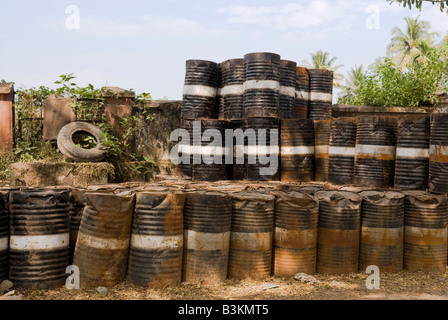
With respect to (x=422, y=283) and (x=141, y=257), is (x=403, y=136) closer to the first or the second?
(x=422, y=283)

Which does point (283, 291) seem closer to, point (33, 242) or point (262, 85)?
point (33, 242)

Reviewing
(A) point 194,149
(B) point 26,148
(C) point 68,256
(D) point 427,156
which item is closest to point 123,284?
(C) point 68,256

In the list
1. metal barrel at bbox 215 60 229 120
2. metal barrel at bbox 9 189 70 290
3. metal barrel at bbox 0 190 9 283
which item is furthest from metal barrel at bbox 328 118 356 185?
metal barrel at bbox 0 190 9 283

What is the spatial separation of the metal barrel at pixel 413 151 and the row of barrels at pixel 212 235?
352 mm

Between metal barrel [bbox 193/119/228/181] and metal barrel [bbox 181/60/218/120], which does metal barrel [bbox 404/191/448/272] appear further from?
metal barrel [bbox 181/60/218/120]

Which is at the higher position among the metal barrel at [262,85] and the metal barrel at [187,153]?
the metal barrel at [262,85]

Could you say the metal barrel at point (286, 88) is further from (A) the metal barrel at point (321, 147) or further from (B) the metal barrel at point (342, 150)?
(B) the metal barrel at point (342, 150)

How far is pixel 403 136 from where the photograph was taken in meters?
4.95

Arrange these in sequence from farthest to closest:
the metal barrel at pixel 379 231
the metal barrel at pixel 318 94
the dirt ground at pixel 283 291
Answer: the metal barrel at pixel 318 94, the metal barrel at pixel 379 231, the dirt ground at pixel 283 291

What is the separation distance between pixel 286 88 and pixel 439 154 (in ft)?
7.83

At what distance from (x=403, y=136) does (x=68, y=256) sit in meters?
3.95

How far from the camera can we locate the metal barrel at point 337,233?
4.27m

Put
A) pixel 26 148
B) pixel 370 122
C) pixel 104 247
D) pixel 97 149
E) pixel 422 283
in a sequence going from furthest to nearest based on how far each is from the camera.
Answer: pixel 26 148
pixel 97 149
pixel 370 122
pixel 422 283
pixel 104 247

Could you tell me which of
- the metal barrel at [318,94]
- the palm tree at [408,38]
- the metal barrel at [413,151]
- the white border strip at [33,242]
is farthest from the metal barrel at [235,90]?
the palm tree at [408,38]
